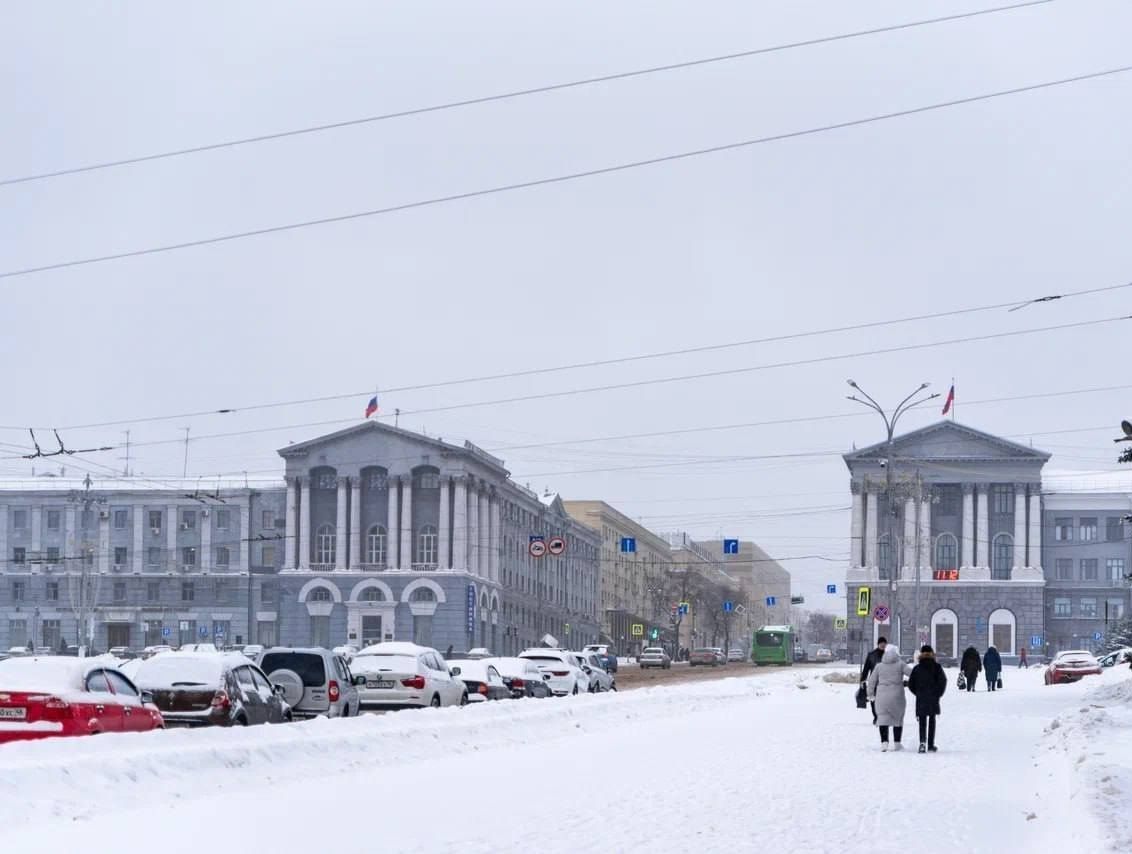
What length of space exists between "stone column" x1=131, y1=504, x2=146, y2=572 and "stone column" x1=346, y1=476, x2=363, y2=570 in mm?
14122

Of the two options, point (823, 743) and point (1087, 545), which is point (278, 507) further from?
point (823, 743)

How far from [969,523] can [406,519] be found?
45.6 m

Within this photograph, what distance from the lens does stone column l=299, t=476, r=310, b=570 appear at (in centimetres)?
12275

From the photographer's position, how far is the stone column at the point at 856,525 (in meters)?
142

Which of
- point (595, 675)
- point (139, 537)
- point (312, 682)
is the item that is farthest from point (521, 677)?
point (139, 537)

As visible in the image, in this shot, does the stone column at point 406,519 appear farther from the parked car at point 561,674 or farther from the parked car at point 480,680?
the parked car at point 480,680

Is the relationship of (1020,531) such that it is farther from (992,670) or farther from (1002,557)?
(992,670)

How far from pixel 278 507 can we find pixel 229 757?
Result: 107 meters

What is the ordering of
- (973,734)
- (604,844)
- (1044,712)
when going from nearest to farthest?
(604,844) < (973,734) < (1044,712)

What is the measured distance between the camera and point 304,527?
123 m

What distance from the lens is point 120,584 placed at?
122625 mm

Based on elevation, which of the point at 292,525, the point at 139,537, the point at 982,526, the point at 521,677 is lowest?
the point at 521,677

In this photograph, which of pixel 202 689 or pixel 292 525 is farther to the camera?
pixel 292 525

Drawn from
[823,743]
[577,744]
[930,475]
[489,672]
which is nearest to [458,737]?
[577,744]
